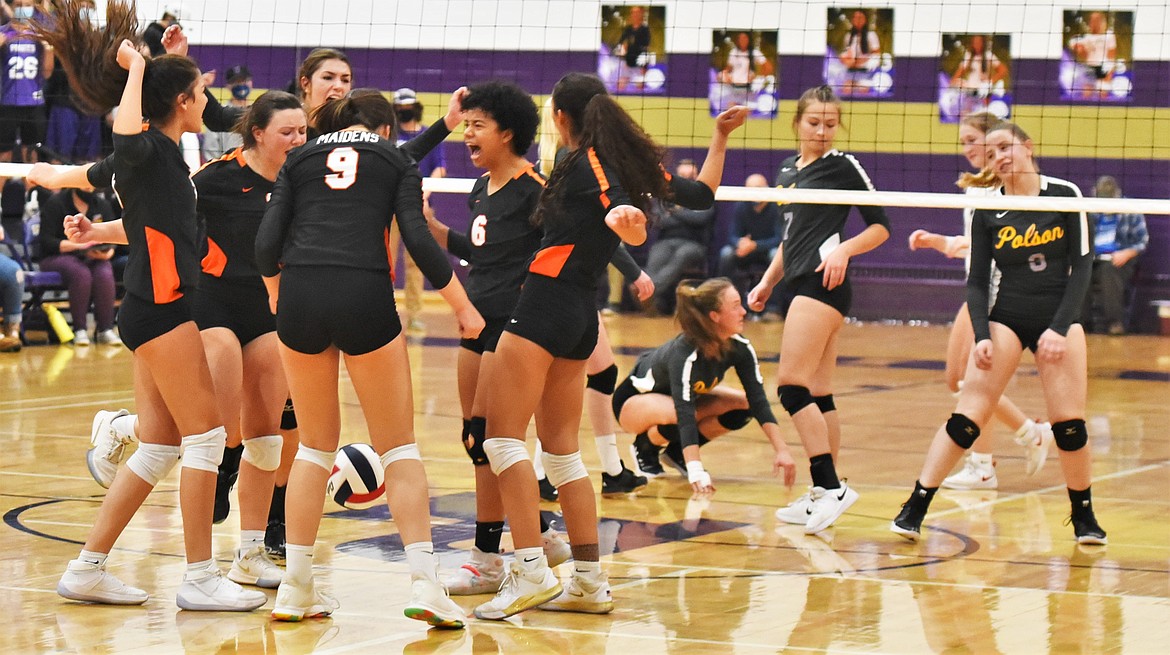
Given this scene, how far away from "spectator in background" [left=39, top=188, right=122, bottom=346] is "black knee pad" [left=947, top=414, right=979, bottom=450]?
8.43 metres

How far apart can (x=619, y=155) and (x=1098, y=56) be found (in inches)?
482

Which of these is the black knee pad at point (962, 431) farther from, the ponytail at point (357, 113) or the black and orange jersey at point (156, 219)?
the black and orange jersey at point (156, 219)

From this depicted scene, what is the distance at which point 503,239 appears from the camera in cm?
536

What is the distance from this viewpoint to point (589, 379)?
7355mm

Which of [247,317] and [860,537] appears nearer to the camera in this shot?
[247,317]

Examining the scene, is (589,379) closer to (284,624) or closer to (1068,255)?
(1068,255)

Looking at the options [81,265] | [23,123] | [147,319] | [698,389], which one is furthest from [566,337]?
[23,123]

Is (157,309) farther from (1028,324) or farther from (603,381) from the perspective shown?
(1028,324)

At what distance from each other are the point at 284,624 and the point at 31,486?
2.75 meters

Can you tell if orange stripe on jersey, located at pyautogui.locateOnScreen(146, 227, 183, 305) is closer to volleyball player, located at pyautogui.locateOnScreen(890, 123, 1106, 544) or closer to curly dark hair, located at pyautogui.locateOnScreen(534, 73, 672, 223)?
curly dark hair, located at pyautogui.locateOnScreen(534, 73, 672, 223)

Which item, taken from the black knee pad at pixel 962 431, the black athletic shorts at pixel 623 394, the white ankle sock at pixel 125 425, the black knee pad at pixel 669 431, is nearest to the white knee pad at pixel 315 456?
the white ankle sock at pixel 125 425

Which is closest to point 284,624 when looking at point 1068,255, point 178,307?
point 178,307

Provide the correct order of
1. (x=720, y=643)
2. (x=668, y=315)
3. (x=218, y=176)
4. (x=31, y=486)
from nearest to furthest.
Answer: (x=720, y=643)
(x=218, y=176)
(x=31, y=486)
(x=668, y=315)

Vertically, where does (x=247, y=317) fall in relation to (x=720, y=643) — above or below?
above
